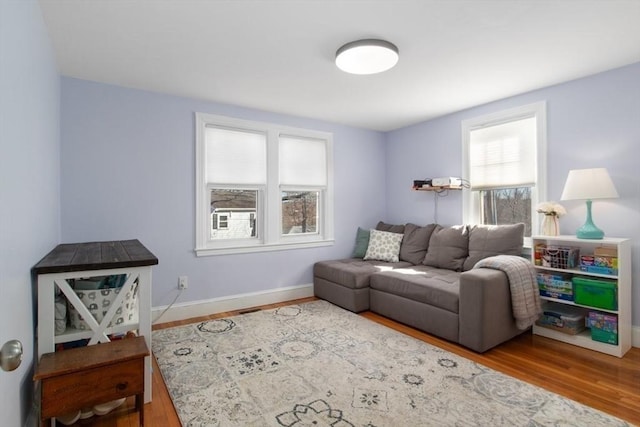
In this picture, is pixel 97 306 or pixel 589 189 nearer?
pixel 97 306

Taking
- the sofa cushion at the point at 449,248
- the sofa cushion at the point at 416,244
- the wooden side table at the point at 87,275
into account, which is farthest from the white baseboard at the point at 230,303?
the sofa cushion at the point at 449,248

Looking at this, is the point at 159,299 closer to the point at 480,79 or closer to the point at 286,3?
the point at 286,3

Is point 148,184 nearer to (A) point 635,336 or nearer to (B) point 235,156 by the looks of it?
(B) point 235,156

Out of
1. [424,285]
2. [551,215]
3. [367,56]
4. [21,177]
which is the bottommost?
[424,285]

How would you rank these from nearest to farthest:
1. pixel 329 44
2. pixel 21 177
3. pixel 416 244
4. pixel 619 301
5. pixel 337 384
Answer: pixel 21 177 → pixel 337 384 → pixel 329 44 → pixel 619 301 → pixel 416 244

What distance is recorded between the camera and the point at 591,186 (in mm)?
2652

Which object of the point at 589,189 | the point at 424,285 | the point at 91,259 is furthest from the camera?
the point at 424,285

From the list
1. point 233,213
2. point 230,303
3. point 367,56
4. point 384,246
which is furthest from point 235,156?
point 384,246

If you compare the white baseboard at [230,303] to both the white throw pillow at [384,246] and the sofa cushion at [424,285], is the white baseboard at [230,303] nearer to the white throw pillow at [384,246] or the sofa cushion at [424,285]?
the white throw pillow at [384,246]

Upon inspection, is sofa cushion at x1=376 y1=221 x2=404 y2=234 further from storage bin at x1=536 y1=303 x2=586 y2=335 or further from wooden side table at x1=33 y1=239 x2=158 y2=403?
wooden side table at x1=33 y1=239 x2=158 y2=403

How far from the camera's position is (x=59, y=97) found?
2.85 m

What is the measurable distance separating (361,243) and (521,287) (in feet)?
7.03

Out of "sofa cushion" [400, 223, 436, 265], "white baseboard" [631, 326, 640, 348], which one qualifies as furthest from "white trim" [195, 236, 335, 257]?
"white baseboard" [631, 326, 640, 348]

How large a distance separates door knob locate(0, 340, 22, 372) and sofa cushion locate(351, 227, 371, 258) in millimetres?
4018
